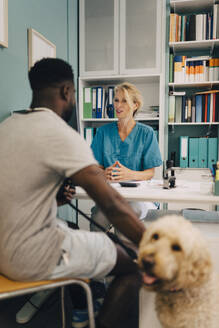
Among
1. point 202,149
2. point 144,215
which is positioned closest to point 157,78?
point 202,149

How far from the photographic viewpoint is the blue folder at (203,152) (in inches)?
123

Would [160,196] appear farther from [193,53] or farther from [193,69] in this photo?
[193,53]

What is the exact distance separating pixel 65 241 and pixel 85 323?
0.62 meters

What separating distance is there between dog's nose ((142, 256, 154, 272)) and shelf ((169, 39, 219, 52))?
288cm

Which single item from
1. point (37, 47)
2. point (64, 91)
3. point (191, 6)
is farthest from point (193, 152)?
point (64, 91)

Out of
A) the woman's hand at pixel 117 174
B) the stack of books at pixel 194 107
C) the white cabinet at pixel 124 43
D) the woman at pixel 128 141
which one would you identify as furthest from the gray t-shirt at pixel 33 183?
the stack of books at pixel 194 107

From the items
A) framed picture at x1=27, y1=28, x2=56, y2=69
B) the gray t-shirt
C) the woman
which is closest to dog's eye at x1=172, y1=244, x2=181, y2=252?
the gray t-shirt

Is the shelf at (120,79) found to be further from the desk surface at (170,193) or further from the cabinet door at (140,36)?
the desk surface at (170,193)

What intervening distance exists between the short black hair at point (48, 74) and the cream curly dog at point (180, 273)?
0.63m

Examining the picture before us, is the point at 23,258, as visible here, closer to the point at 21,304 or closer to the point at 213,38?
the point at 21,304

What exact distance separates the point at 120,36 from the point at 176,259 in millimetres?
2879

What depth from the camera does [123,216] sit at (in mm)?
920

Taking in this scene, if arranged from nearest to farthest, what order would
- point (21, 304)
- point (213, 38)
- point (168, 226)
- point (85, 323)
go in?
point (168, 226), point (85, 323), point (21, 304), point (213, 38)

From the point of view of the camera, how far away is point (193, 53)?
342cm
